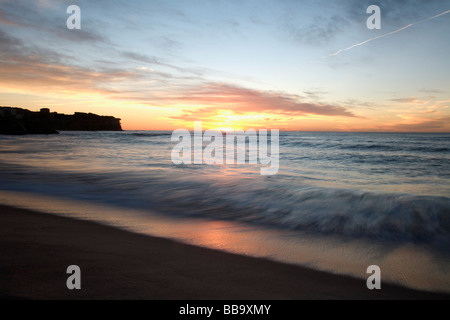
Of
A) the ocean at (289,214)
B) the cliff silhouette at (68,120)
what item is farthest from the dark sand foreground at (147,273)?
the cliff silhouette at (68,120)

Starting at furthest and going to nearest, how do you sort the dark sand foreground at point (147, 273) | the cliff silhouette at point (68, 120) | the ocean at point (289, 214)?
the cliff silhouette at point (68, 120), the ocean at point (289, 214), the dark sand foreground at point (147, 273)

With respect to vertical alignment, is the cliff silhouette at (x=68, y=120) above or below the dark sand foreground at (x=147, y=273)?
above

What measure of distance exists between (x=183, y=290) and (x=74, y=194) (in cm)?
556

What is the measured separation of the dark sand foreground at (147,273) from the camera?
2.00 metres

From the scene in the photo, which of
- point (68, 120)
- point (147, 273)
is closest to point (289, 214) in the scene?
point (147, 273)

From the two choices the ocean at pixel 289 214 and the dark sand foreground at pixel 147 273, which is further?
the ocean at pixel 289 214

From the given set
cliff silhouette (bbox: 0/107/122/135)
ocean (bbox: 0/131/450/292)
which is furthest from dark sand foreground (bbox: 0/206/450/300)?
cliff silhouette (bbox: 0/107/122/135)

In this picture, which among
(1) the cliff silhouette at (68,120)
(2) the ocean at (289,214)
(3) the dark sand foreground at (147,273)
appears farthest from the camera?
(1) the cliff silhouette at (68,120)

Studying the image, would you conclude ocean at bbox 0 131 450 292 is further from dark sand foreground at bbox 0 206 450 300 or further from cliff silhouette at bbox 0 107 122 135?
cliff silhouette at bbox 0 107 122 135

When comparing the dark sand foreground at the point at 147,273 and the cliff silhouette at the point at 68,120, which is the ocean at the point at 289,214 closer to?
the dark sand foreground at the point at 147,273

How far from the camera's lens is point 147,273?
234 cm
